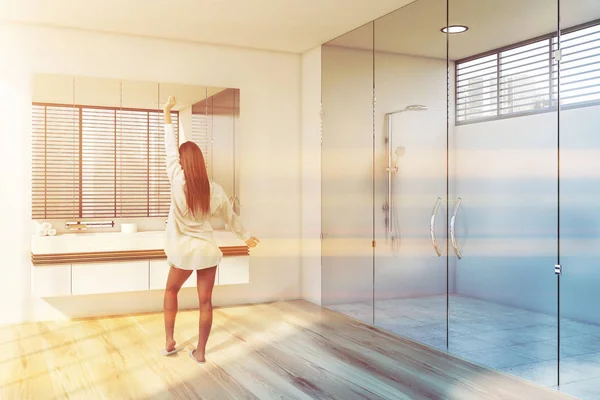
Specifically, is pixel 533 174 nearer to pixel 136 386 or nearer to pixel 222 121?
pixel 136 386

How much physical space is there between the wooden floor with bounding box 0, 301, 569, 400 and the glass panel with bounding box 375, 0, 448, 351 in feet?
0.99

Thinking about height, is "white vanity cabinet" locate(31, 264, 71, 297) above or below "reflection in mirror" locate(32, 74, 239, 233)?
below

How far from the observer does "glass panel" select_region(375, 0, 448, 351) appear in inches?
159

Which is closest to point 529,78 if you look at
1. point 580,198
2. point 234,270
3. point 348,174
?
point 580,198

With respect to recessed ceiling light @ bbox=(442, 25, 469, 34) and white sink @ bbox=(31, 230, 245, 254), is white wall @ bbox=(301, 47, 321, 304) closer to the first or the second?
white sink @ bbox=(31, 230, 245, 254)

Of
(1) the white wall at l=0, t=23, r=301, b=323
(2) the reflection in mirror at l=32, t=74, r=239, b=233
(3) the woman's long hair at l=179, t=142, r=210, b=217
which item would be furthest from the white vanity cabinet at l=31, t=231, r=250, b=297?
(3) the woman's long hair at l=179, t=142, r=210, b=217

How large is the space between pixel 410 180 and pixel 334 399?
1769mm

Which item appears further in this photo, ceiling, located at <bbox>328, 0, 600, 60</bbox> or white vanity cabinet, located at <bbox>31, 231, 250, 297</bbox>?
white vanity cabinet, located at <bbox>31, 231, 250, 297</bbox>

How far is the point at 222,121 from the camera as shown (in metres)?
5.51

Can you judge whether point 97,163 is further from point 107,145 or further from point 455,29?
point 455,29

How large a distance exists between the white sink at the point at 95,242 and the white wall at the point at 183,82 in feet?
1.10

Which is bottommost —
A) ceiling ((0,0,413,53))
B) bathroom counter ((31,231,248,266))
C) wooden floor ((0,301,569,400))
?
wooden floor ((0,301,569,400))

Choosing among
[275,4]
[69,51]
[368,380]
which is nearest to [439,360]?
[368,380]

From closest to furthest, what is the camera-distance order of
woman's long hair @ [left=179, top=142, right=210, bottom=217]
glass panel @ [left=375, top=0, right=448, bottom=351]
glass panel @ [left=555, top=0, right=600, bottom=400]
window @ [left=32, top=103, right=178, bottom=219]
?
1. glass panel @ [left=555, top=0, right=600, bottom=400]
2. woman's long hair @ [left=179, top=142, right=210, bottom=217]
3. glass panel @ [left=375, top=0, right=448, bottom=351]
4. window @ [left=32, top=103, right=178, bottom=219]
